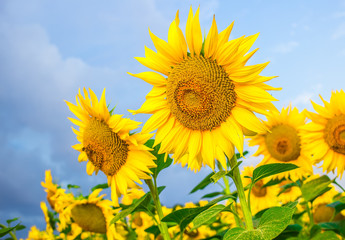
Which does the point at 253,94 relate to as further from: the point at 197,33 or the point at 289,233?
the point at 289,233

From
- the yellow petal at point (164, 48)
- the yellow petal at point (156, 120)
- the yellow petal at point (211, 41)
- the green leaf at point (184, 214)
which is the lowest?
the green leaf at point (184, 214)

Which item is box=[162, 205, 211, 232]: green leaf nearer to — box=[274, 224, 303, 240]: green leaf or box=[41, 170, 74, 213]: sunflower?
box=[274, 224, 303, 240]: green leaf

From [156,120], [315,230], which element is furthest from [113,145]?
[315,230]

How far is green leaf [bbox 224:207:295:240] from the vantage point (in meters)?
2.15

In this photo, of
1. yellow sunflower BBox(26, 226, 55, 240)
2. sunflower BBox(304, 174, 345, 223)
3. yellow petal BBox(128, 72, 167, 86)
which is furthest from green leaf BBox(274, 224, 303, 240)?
yellow sunflower BBox(26, 226, 55, 240)

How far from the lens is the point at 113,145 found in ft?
10.6

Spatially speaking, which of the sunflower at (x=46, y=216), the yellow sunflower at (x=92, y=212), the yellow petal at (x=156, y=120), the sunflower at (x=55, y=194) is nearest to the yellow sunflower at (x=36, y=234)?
the sunflower at (x=46, y=216)

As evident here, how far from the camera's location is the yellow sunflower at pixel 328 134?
4.44m

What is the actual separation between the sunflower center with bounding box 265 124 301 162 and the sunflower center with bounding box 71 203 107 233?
2.60 metres

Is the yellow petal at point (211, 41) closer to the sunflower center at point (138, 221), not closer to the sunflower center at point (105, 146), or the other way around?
the sunflower center at point (105, 146)

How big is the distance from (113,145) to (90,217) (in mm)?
1961

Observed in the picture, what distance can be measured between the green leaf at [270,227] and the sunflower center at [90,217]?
9.28 ft

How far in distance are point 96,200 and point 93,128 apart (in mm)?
1855

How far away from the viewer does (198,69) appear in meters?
2.76
